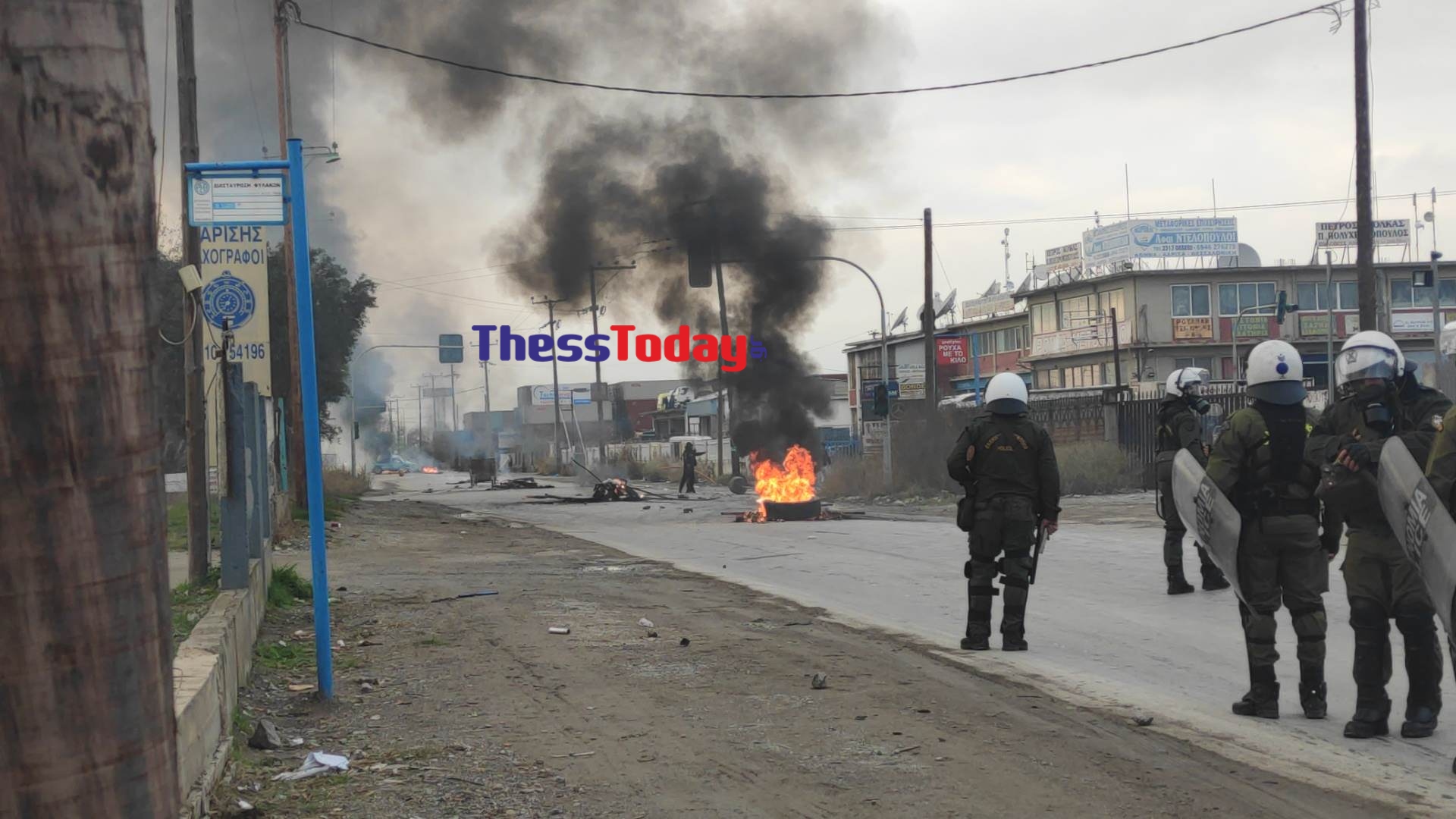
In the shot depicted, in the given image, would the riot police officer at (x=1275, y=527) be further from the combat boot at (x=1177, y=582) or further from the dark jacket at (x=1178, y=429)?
the combat boot at (x=1177, y=582)

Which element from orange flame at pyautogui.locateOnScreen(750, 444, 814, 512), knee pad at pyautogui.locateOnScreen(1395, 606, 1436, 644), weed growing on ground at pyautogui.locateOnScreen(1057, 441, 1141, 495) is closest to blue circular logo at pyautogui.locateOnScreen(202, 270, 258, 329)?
knee pad at pyautogui.locateOnScreen(1395, 606, 1436, 644)

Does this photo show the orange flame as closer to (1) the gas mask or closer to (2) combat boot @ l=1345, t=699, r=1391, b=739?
(2) combat boot @ l=1345, t=699, r=1391, b=739

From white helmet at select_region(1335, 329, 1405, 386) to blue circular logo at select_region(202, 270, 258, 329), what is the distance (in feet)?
29.8

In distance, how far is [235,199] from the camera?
21.6 ft

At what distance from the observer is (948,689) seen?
6.51 metres

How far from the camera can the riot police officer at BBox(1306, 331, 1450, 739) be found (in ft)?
17.1

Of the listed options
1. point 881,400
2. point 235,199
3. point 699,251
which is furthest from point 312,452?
point 881,400

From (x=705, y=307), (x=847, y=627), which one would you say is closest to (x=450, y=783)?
(x=847, y=627)

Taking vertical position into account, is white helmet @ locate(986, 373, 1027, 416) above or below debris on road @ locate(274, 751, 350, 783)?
above

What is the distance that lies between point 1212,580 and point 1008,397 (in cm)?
346

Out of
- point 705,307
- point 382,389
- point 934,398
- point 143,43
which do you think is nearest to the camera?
point 143,43

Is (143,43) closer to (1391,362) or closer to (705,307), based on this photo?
(1391,362)

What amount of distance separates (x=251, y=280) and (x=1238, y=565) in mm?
11062

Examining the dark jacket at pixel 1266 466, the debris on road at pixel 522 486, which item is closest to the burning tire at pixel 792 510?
the dark jacket at pixel 1266 466
